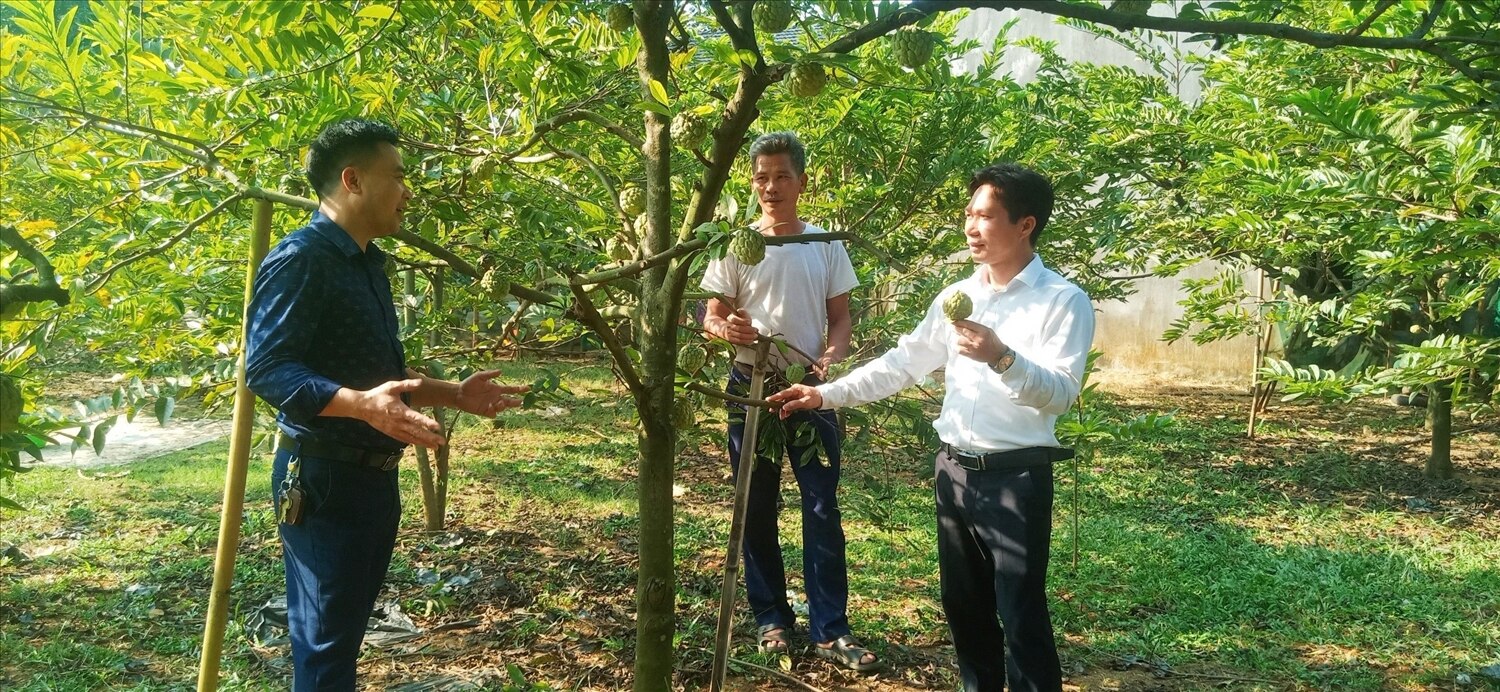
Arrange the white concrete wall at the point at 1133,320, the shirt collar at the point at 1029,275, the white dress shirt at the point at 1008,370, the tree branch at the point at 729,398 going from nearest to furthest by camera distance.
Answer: the tree branch at the point at 729,398 < the white dress shirt at the point at 1008,370 < the shirt collar at the point at 1029,275 < the white concrete wall at the point at 1133,320

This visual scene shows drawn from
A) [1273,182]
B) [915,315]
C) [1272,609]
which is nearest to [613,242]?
[915,315]

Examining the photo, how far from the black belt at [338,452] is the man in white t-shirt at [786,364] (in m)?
1.23

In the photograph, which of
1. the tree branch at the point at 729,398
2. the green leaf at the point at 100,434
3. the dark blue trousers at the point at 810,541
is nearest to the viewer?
the green leaf at the point at 100,434

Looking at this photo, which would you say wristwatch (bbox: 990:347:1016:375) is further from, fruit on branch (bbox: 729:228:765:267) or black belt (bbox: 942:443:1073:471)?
fruit on branch (bbox: 729:228:765:267)

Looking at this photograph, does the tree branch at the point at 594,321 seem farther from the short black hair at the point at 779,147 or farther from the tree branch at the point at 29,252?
the short black hair at the point at 779,147

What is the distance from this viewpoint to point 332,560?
2.23 metres

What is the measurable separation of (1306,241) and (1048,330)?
2.94 metres

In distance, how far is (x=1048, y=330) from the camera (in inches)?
102

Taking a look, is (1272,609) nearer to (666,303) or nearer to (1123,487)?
(1123,487)

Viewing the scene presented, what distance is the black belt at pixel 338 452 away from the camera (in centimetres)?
221

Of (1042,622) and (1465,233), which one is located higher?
(1465,233)

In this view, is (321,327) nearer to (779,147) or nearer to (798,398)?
(798,398)

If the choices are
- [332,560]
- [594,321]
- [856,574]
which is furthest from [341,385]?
[856,574]

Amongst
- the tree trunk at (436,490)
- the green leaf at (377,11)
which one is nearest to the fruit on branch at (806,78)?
the green leaf at (377,11)
